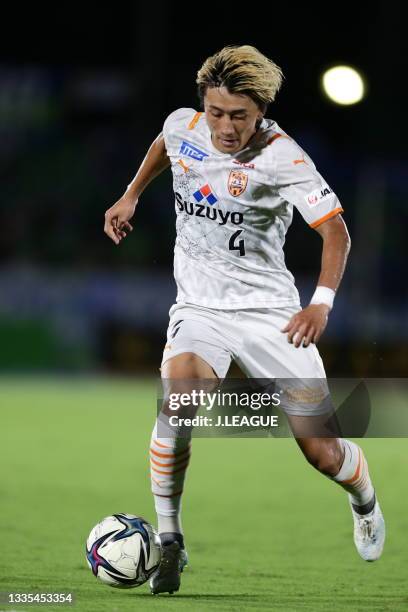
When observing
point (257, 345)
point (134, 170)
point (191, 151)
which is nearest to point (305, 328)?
point (257, 345)

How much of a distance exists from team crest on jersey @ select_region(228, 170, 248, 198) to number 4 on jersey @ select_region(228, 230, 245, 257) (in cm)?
17

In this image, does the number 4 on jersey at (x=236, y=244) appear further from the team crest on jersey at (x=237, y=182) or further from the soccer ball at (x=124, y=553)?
the soccer ball at (x=124, y=553)

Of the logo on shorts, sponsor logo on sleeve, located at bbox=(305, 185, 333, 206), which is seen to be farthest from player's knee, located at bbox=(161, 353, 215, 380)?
sponsor logo on sleeve, located at bbox=(305, 185, 333, 206)

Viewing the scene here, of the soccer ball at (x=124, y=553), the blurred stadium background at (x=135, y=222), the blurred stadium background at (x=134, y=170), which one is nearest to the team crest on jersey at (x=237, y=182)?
the soccer ball at (x=124, y=553)

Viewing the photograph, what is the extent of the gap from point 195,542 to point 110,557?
5.50 ft

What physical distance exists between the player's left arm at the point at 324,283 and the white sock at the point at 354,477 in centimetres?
73

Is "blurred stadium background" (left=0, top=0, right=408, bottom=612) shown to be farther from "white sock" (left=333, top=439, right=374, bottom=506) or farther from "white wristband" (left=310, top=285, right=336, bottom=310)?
"white wristband" (left=310, top=285, right=336, bottom=310)

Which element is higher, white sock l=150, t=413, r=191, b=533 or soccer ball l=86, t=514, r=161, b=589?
white sock l=150, t=413, r=191, b=533

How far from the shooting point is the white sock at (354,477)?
5.06 m

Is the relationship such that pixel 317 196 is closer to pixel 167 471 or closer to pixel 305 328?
pixel 305 328

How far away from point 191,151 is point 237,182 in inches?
11.3

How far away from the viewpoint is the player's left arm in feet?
14.8

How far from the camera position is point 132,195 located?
17.7 feet

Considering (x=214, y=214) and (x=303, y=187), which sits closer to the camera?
(x=303, y=187)
